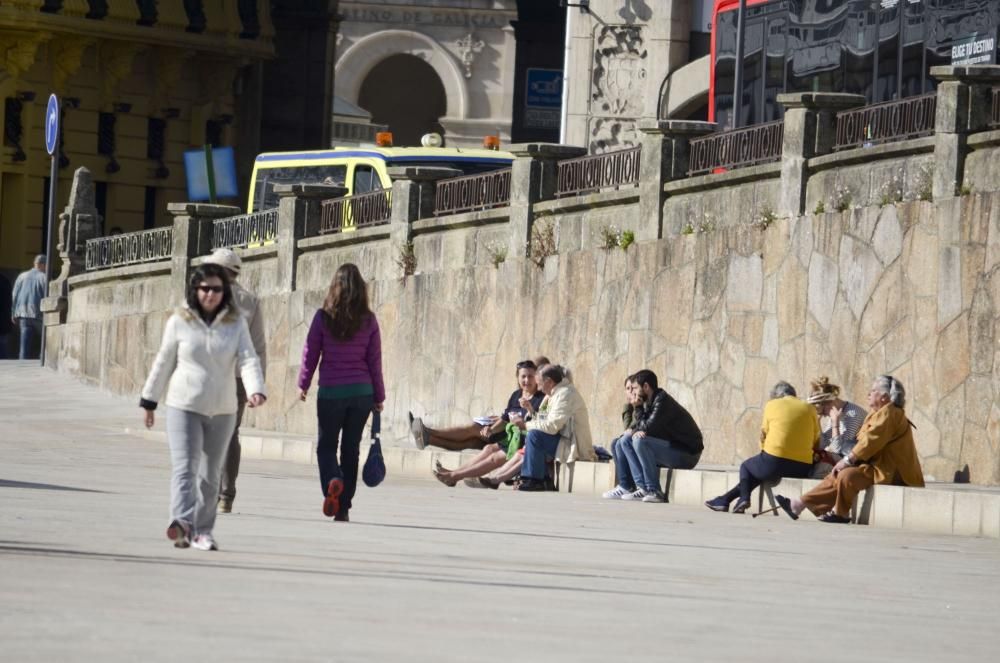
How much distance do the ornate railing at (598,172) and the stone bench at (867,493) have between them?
3205mm

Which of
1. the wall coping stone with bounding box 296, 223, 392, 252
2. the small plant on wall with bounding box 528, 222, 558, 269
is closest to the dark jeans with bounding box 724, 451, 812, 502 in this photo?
the small plant on wall with bounding box 528, 222, 558, 269

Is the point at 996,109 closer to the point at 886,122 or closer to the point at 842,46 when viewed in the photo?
the point at 886,122

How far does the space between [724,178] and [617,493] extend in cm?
417

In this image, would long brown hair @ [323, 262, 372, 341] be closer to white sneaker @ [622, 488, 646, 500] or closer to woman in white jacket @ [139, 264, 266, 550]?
woman in white jacket @ [139, 264, 266, 550]

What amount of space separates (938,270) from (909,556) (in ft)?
17.8

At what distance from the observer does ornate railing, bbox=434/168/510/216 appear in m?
26.0

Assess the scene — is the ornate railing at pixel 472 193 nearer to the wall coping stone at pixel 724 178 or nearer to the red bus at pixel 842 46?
the red bus at pixel 842 46

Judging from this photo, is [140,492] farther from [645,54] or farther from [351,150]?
[645,54]

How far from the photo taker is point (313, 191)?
29797 millimetres

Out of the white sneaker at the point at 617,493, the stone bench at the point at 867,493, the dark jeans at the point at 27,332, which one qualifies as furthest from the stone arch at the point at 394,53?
the white sneaker at the point at 617,493

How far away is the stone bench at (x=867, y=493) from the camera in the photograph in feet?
50.3

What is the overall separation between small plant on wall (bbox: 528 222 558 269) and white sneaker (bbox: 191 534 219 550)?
1378cm

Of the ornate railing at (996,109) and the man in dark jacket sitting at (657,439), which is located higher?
the ornate railing at (996,109)

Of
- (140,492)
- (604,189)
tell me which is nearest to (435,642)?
(140,492)
